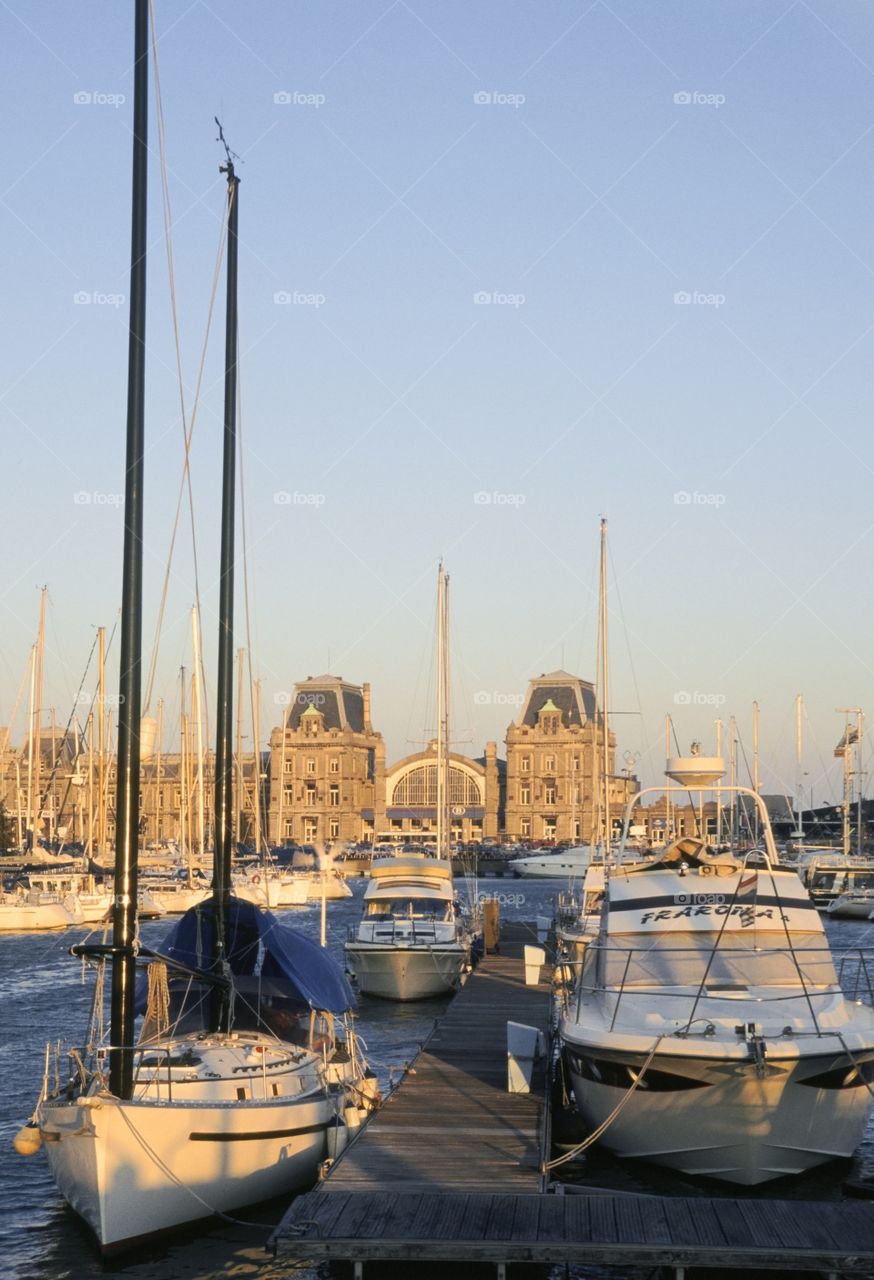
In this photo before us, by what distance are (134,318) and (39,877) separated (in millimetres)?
60971

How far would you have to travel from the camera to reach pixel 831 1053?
19438mm

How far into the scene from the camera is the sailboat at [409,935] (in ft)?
133

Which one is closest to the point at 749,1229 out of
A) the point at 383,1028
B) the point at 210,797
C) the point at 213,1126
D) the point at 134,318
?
the point at 213,1126

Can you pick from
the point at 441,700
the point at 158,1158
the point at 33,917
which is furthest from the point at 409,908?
the point at 33,917

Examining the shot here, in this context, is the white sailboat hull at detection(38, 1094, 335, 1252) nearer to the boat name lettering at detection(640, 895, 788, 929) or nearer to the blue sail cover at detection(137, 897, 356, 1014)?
the blue sail cover at detection(137, 897, 356, 1014)

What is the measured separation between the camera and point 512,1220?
51.7 ft

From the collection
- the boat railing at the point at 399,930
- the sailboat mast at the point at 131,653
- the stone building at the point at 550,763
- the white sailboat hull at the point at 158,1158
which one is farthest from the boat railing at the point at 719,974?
the stone building at the point at 550,763

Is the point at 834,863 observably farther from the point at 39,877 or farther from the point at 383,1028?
the point at 383,1028

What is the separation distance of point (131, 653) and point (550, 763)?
7111 inches

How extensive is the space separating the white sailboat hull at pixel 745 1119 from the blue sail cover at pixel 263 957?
548 cm

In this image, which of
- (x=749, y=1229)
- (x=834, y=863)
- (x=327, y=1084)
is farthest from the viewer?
(x=834, y=863)

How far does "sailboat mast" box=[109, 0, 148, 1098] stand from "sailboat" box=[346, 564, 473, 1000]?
23321 millimetres

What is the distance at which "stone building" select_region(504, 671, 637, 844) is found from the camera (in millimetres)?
195000

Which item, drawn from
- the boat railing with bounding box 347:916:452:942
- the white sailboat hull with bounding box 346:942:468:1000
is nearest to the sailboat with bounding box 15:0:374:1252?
the white sailboat hull with bounding box 346:942:468:1000
